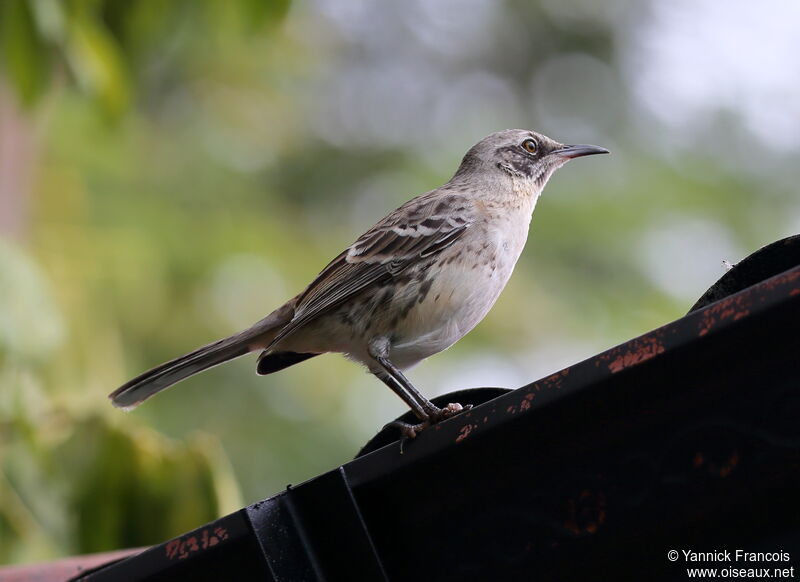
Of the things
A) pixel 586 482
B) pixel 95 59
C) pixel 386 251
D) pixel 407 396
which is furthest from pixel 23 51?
pixel 586 482

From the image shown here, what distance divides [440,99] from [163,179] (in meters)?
4.11

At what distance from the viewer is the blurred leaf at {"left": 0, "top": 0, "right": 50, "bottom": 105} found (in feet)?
14.5

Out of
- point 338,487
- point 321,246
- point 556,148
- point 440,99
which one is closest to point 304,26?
point 440,99

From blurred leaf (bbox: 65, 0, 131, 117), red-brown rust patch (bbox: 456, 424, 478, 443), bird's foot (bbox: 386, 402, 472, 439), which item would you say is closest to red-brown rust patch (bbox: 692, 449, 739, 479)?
red-brown rust patch (bbox: 456, 424, 478, 443)

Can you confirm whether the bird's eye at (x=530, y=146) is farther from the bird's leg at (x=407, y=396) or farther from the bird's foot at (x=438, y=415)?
the bird's foot at (x=438, y=415)

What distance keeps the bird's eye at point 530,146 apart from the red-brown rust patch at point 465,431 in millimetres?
3299

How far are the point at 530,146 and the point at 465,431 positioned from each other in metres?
3.35

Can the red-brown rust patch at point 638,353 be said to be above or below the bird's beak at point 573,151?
below

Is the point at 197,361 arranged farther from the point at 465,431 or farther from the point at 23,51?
the point at 465,431

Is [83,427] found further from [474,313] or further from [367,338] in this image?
[474,313]

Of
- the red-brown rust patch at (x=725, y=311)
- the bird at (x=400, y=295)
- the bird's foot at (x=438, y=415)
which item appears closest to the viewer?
the red-brown rust patch at (x=725, y=311)

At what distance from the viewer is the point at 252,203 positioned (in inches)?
418

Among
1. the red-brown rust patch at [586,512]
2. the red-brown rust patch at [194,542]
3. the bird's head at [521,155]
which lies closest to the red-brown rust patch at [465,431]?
the red-brown rust patch at [586,512]

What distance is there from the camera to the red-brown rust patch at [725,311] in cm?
214
